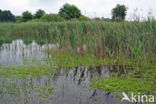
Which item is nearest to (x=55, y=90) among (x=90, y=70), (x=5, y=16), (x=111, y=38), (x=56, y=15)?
(x=90, y=70)

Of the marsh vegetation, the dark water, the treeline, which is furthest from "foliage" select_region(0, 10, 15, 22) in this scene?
the dark water

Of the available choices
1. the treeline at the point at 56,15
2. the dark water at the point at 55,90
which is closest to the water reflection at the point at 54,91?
the dark water at the point at 55,90

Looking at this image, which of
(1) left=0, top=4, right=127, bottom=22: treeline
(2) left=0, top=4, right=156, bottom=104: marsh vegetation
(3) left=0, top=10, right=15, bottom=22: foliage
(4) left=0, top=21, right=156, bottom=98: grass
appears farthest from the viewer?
(3) left=0, top=10, right=15, bottom=22: foliage

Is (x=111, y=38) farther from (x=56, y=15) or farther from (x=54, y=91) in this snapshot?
(x=56, y=15)

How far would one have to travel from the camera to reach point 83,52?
8.56m

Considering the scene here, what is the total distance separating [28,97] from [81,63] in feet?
11.8

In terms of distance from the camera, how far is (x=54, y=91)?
5.02 meters

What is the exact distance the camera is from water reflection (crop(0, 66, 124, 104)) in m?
4.47

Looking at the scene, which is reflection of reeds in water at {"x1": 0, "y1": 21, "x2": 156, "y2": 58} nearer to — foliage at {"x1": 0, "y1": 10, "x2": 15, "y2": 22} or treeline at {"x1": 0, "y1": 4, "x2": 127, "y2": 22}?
treeline at {"x1": 0, "y1": 4, "x2": 127, "y2": 22}

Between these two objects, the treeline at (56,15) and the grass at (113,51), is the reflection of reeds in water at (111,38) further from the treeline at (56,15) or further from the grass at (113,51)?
the treeline at (56,15)

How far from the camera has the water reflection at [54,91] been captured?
4.47m

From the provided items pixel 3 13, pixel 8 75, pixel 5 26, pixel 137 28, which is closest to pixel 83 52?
pixel 137 28

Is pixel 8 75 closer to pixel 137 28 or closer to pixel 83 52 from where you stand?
pixel 83 52

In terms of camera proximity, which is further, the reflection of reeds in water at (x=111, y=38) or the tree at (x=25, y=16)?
the tree at (x=25, y=16)
